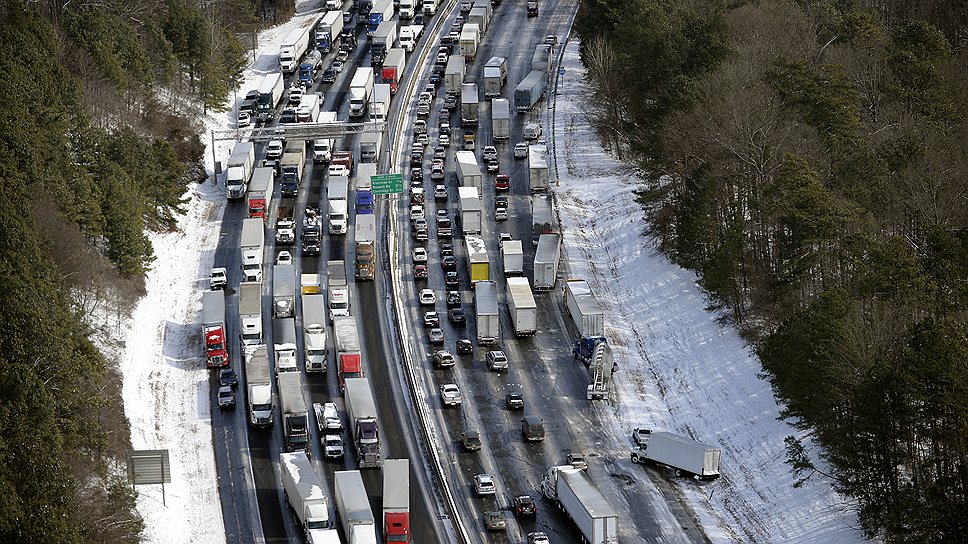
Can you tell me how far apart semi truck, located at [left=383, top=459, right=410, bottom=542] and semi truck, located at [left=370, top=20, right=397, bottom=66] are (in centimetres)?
8235

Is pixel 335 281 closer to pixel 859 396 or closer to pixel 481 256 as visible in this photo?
pixel 481 256

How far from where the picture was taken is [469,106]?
13888cm

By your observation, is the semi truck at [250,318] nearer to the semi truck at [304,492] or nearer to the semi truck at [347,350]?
the semi truck at [347,350]

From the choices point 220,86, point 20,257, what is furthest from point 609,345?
point 220,86

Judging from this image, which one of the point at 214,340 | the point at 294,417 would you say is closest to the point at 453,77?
the point at 214,340

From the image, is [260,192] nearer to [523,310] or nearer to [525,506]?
[523,310]

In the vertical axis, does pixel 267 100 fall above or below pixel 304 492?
above

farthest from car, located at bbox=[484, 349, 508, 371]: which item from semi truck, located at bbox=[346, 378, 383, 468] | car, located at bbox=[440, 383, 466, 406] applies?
semi truck, located at bbox=[346, 378, 383, 468]

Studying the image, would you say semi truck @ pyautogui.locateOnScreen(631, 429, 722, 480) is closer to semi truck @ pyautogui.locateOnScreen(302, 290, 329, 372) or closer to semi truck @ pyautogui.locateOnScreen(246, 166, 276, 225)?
semi truck @ pyautogui.locateOnScreen(302, 290, 329, 372)

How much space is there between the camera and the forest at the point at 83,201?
71.3 m

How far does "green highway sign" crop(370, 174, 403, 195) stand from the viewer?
11410cm

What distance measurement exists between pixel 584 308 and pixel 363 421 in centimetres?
2153

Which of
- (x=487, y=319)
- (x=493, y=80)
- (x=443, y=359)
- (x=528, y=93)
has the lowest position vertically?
(x=443, y=359)

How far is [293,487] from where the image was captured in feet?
254
